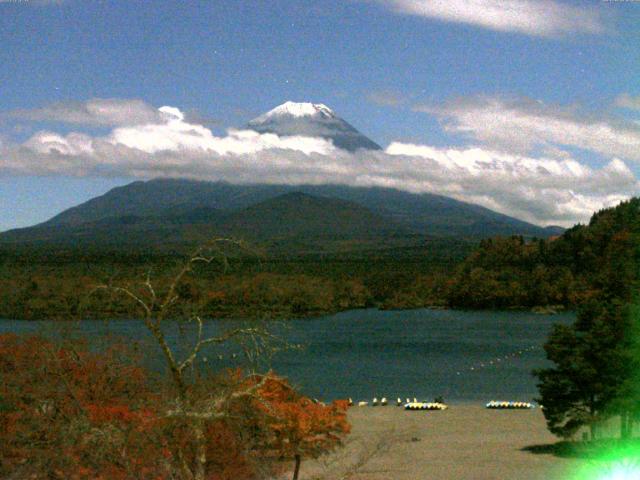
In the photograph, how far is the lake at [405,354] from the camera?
139 feet

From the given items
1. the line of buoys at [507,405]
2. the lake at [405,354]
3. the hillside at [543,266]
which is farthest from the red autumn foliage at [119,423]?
the hillside at [543,266]

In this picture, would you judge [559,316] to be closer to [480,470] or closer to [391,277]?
[391,277]

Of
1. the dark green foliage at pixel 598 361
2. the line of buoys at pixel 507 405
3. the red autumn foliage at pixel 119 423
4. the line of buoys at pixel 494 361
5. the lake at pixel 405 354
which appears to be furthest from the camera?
the line of buoys at pixel 494 361

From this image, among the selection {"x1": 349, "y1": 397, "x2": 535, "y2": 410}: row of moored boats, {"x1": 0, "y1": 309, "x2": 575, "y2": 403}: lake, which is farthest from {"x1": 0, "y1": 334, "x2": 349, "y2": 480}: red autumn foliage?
{"x1": 349, "y1": 397, "x2": 535, "y2": 410}: row of moored boats

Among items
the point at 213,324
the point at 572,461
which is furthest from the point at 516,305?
the point at 572,461

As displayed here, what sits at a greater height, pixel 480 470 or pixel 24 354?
pixel 24 354

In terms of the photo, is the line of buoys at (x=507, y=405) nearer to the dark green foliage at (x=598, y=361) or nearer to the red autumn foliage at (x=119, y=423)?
the dark green foliage at (x=598, y=361)

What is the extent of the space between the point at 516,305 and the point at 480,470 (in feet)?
280

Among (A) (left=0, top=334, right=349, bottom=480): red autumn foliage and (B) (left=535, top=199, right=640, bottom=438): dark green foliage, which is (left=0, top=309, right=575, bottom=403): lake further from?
(B) (left=535, top=199, right=640, bottom=438): dark green foliage

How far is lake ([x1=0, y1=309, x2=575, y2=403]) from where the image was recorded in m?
42.5

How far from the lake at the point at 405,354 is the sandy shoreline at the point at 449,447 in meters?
4.94

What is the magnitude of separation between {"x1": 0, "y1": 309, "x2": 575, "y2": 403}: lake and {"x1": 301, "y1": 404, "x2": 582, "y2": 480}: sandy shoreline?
4.94 meters

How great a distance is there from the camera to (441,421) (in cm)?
3203

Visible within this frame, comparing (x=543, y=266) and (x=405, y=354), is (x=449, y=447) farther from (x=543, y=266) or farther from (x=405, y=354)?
(x=543, y=266)
